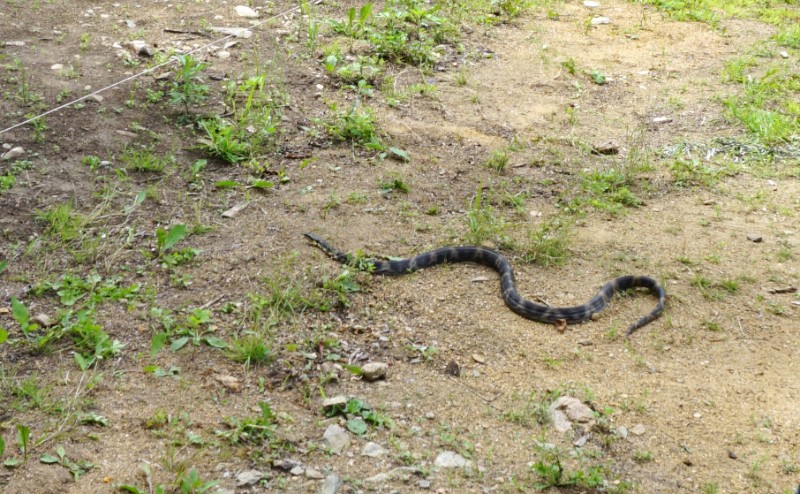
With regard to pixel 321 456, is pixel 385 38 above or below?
above

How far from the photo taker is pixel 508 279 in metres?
5.28

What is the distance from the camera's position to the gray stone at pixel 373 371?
4340mm

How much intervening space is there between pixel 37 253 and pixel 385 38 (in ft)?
14.7

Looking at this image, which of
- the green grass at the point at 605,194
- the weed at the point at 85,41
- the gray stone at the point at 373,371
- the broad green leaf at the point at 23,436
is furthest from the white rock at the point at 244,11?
the broad green leaf at the point at 23,436

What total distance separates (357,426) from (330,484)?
42cm

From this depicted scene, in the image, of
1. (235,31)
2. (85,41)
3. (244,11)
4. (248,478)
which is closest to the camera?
(248,478)

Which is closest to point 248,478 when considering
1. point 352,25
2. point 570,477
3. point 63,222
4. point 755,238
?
point 570,477

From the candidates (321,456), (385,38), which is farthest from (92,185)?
(385,38)

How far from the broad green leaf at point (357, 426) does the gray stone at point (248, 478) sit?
0.52 metres

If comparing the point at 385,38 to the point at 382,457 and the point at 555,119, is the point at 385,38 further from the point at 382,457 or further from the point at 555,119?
the point at 382,457

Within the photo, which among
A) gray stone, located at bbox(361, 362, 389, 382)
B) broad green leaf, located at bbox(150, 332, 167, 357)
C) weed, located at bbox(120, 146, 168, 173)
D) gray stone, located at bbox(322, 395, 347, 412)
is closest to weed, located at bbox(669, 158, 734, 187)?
gray stone, located at bbox(361, 362, 389, 382)

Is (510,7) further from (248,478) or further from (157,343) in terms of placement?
(248,478)

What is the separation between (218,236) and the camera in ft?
18.0

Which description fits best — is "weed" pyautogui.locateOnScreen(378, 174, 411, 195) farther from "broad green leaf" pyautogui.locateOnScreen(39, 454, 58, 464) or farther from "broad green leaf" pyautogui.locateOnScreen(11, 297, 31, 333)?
"broad green leaf" pyautogui.locateOnScreen(39, 454, 58, 464)
